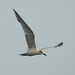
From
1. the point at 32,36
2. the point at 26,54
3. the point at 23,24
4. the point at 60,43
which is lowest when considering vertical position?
the point at 60,43

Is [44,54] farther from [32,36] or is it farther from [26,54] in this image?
[32,36]

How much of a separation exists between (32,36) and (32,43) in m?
1.88

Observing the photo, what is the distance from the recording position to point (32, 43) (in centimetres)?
3338

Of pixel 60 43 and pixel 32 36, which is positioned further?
pixel 60 43

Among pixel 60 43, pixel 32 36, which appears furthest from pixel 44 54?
pixel 60 43

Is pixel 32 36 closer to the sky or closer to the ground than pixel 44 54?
closer to the sky

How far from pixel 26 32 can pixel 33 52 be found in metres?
4.58

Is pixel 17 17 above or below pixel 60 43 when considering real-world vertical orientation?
above

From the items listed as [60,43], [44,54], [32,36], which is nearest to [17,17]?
[32,36]

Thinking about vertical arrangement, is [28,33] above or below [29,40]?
above

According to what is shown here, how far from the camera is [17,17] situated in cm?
2841

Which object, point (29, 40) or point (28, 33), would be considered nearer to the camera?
point (28, 33)

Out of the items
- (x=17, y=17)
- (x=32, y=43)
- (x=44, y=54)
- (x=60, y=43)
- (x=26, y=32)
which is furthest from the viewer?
(x=60, y=43)

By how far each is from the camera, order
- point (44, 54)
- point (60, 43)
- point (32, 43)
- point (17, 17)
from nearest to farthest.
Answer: point (17, 17)
point (32, 43)
point (44, 54)
point (60, 43)
